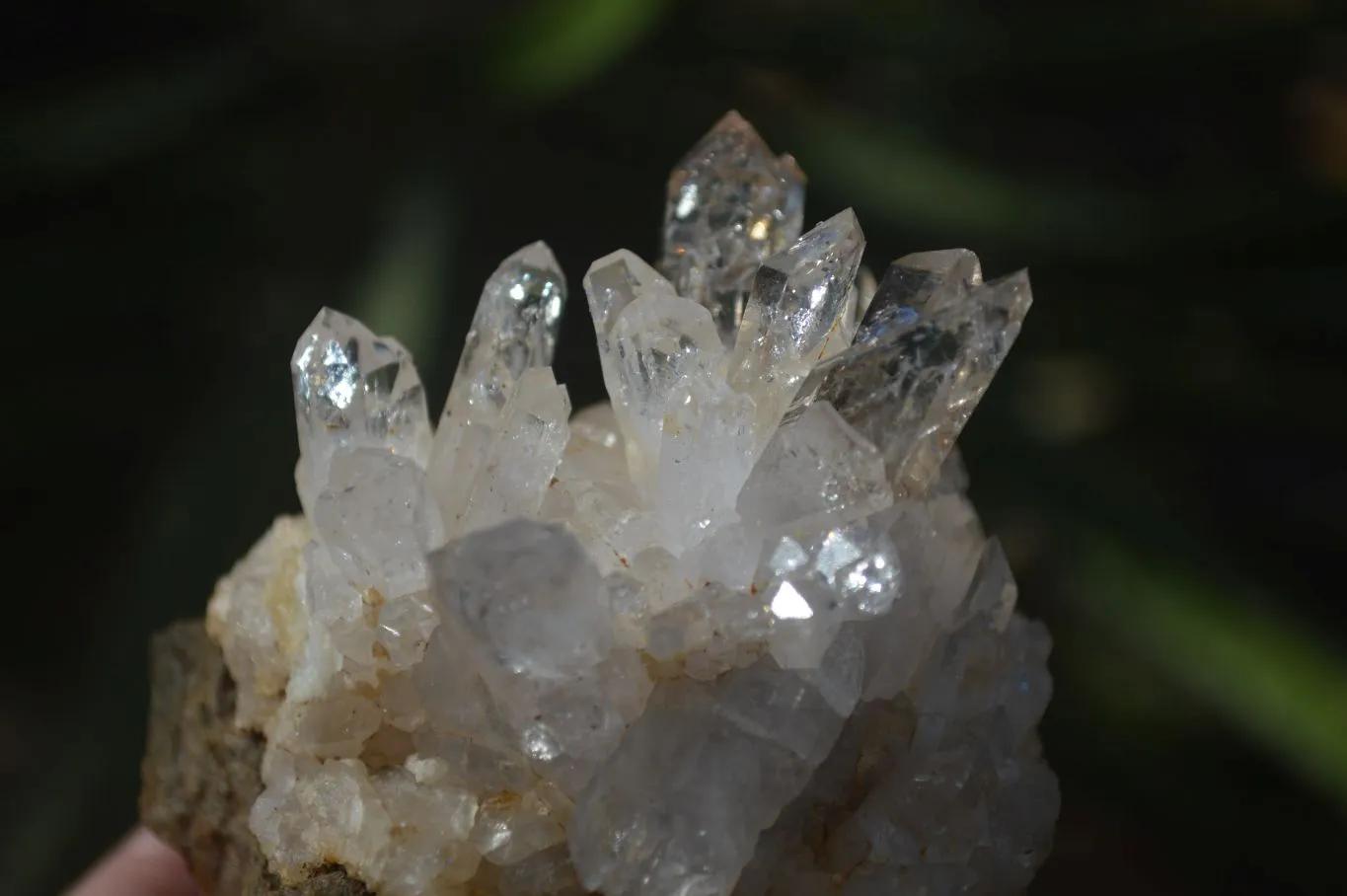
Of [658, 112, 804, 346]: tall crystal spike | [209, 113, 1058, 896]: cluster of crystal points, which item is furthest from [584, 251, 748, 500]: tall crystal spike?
[658, 112, 804, 346]: tall crystal spike

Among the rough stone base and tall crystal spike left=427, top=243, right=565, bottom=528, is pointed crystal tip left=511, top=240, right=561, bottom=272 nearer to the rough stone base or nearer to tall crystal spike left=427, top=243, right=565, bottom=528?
tall crystal spike left=427, top=243, right=565, bottom=528

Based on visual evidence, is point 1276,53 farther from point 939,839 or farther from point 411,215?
point 939,839

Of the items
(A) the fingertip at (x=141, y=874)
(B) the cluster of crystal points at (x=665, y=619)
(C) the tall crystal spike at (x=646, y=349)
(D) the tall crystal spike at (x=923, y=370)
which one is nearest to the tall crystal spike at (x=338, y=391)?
(B) the cluster of crystal points at (x=665, y=619)

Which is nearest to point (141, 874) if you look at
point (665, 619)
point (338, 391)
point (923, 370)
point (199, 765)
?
point (199, 765)

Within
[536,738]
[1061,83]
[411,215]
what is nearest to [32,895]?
[411,215]

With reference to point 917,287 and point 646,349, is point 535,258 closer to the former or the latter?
point 646,349

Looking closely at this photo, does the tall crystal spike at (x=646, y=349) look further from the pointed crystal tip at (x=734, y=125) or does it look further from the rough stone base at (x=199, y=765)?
the rough stone base at (x=199, y=765)
